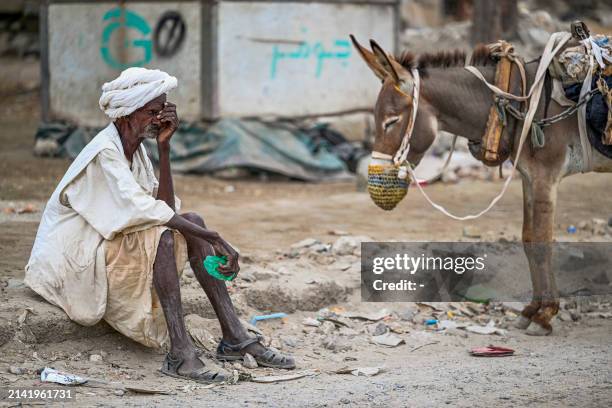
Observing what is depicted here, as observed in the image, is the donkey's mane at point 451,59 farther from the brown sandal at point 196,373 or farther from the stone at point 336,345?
the brown sandal at point 196,373

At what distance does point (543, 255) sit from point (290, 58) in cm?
625

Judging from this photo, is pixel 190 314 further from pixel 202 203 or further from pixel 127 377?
pixel 202 203

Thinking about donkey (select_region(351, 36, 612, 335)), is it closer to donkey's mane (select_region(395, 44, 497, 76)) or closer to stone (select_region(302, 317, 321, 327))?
donkey's mane (select_region(395, 44, 497, 76))

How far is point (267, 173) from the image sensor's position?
10.8 metres

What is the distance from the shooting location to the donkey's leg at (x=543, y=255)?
5512 mm

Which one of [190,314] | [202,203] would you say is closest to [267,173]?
[202,203]

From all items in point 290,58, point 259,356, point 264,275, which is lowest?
point 259,356

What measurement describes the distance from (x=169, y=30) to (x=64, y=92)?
5.87 feet

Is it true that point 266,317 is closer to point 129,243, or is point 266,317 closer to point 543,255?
point 129,243

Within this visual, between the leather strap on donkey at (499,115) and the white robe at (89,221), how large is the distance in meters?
2.03

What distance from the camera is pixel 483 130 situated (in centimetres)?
564

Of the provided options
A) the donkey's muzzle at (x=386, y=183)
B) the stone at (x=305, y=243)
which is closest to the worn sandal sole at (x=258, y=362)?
the donkey's muzzle at (x=386, y=183)

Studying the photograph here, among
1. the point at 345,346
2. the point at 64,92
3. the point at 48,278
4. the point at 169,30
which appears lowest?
the point at 345,346

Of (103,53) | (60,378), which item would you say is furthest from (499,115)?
(103,53)
